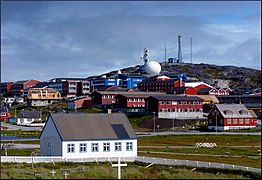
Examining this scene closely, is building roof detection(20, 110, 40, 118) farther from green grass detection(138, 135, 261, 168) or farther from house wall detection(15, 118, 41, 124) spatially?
green grass detection(138, 135, 261, 168)

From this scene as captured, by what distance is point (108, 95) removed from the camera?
112312mm

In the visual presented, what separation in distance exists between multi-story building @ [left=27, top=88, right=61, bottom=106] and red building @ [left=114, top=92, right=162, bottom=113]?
33.5 meters

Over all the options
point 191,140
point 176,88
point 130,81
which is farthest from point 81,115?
point 130,81

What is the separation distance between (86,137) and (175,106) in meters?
51.9

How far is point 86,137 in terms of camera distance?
145ft

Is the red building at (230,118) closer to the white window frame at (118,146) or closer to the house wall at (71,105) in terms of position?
the white window frame at (118,146)

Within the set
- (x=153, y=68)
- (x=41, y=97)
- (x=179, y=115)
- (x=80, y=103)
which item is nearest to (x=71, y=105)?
(x=80, y=103)

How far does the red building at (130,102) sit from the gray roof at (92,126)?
54.5 metres

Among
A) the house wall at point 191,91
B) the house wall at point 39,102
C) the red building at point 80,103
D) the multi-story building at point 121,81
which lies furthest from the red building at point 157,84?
the house wall at point 39,102

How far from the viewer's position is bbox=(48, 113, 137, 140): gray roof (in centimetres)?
4419

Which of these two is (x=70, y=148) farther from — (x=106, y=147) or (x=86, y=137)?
(x=106, y=147)

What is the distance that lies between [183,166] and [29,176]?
1141 cm

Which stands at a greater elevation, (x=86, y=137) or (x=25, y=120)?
(x=86, y=137)

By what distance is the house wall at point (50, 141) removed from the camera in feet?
143
